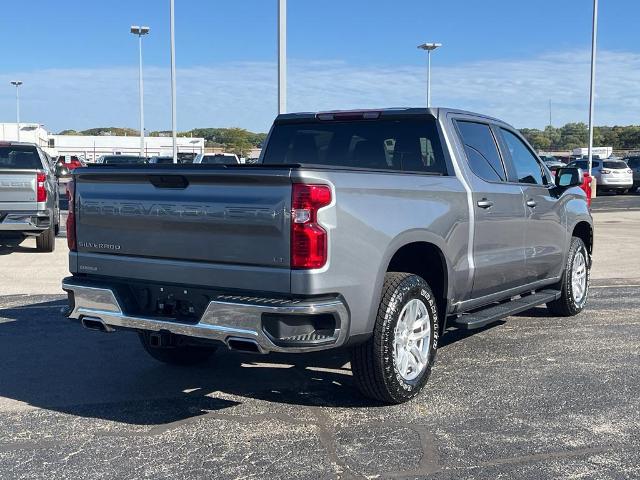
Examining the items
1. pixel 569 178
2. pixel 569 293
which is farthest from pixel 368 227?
pixel 569 293

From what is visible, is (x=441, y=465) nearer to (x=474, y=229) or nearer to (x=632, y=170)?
(x=474, y=229)

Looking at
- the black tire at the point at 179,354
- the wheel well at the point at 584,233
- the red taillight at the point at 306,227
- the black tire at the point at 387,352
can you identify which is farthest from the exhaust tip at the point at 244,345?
the wheel well at the point at 584,233

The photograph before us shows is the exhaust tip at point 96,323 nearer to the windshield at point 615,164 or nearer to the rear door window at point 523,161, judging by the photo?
the rear door window at point 523,161

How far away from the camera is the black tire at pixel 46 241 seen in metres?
12.8

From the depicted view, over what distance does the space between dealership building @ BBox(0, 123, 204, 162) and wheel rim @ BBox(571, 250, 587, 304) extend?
2532 inches

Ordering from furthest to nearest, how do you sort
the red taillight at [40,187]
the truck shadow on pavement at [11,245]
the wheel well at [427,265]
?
the truck shadow on pavement at [11,245] → the red taillight at [40,187] → the wheel well at [427,265]

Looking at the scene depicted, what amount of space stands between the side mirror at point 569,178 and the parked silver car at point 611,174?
27.8 meters

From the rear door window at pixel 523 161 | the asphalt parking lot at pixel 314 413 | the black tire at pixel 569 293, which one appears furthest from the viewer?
the black tire at pixel 569 293

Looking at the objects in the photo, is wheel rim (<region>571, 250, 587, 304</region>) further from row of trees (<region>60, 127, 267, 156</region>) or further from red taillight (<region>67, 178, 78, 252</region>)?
row of trees (<region>60, 127, 267, 156</region>)

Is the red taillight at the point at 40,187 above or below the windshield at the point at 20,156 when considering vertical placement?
below

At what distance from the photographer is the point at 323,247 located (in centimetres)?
421

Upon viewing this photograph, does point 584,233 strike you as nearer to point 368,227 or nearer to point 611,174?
point 368,227

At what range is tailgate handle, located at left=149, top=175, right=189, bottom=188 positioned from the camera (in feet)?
14.9

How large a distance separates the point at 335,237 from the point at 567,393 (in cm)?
225
